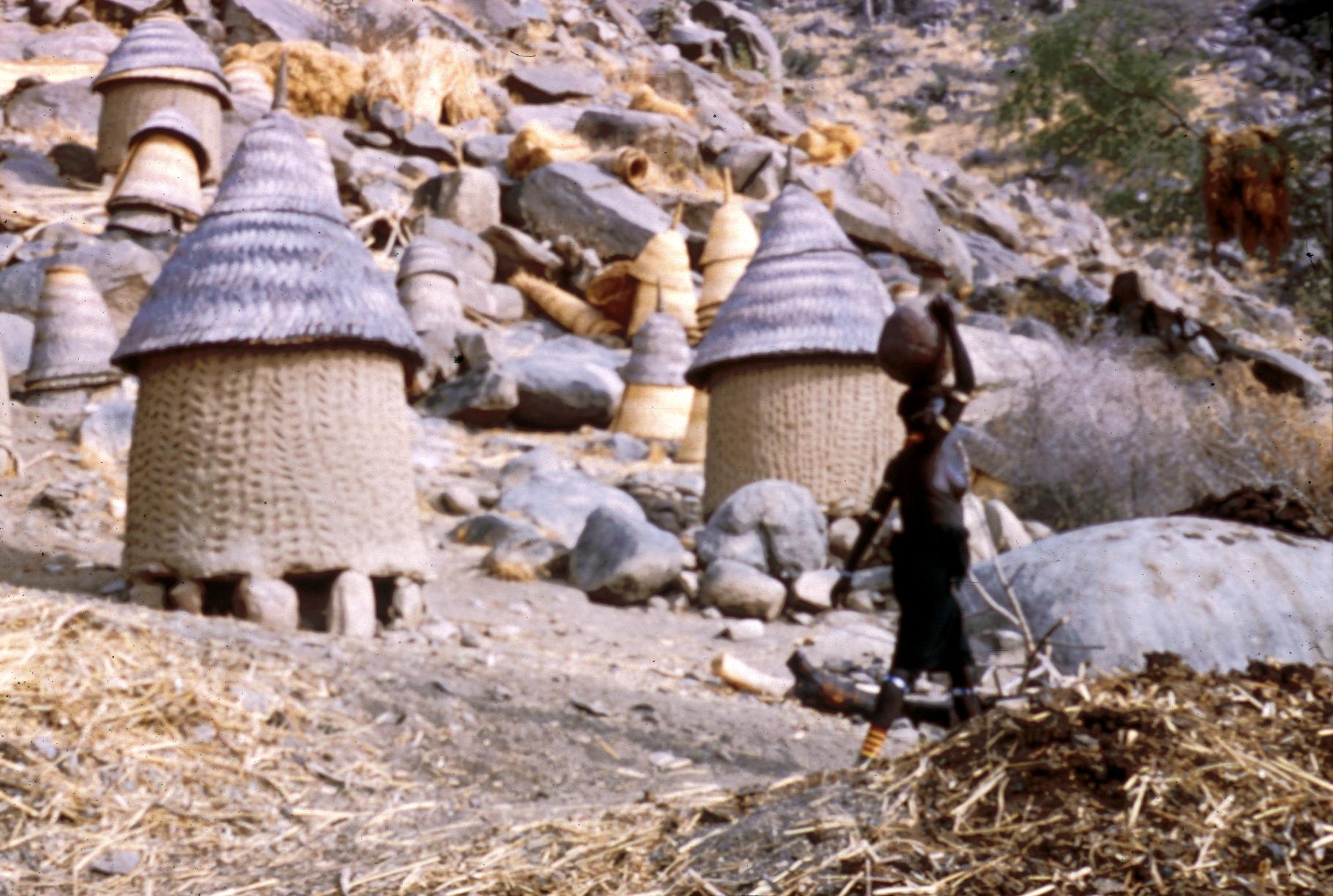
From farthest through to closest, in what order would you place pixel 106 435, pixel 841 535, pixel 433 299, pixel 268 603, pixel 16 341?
pixel 433 299
pixel 16 341
pixel 106 435
pixel 841 535
pixel 268 603

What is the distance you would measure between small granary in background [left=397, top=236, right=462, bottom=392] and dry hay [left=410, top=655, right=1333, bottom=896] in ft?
34.5

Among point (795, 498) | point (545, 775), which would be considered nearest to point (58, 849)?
point (545, 775)

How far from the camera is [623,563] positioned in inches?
266

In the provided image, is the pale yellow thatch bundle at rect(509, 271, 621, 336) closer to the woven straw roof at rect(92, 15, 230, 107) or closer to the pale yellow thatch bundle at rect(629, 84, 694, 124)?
the woven straw roof at rect(92, 15, 230, 107)

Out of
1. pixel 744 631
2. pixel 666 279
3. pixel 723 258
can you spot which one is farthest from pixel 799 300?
pixel 666 279

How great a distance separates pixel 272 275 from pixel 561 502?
3.39 m

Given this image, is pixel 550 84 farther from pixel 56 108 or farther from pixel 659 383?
pixel 659 383

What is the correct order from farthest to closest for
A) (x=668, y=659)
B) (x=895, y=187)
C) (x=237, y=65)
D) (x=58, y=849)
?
(x=895, y=187) → (x=237, y=65) → (x=668, y=659) → (x=58, y=849)

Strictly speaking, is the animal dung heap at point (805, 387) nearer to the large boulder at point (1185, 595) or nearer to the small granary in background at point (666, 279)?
the large boulder at point (1185, 595)

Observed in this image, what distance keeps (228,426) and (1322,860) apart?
4.37 m

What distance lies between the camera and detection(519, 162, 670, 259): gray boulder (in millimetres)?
17016

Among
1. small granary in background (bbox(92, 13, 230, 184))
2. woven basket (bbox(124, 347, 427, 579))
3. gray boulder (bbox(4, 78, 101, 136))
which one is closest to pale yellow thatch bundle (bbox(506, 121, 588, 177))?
small granary in background (bbox(92, 13, 230, 184))

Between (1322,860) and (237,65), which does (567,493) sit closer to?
(1322,860)

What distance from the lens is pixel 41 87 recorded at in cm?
1694
